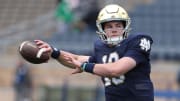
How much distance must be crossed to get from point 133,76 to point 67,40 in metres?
9.89

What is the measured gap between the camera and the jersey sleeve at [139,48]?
16.3ft

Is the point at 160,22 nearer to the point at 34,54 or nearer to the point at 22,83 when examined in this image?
the point at 22,83

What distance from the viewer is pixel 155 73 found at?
44.6 feet

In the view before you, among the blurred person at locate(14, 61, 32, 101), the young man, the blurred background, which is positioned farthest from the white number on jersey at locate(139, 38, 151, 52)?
the blurred person at locate(14, 61, 32, 101)

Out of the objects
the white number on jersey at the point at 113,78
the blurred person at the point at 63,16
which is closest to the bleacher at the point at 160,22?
the blurred person at the point at 63,16

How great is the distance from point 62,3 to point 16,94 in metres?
3.09

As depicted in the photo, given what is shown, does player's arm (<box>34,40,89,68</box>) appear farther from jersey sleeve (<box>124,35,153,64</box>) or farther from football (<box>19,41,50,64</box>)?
jersey sleeve (<box>124,35,153,64</box>)

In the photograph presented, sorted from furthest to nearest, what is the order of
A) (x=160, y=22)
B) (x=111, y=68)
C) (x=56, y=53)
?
(x=160, y=22) → (x=56, y=53) → (x=111, y=68)

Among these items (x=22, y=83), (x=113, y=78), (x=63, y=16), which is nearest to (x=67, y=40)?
(x=63, y=16)

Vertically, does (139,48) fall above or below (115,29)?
below

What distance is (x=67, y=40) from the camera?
14938 mm

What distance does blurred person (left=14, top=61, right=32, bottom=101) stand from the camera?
13.0 m

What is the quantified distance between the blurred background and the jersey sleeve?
674 centimetres

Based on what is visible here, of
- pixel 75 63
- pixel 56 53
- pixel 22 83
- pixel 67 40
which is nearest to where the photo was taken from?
pixel 75 63
